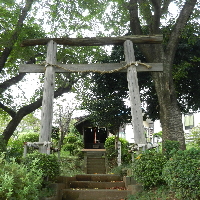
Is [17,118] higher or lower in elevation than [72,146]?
higher

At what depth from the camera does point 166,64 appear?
29.0 ft

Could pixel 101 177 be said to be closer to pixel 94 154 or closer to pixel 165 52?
pixel 165 52

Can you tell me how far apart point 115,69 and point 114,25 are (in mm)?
4490

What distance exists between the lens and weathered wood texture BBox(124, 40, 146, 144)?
643 cm

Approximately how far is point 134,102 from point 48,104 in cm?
249

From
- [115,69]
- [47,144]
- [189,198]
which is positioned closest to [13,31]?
→ [115,69]

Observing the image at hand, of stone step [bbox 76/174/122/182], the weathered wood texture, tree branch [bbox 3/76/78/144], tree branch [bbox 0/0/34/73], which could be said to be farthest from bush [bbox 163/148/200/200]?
tree branch [bbox 3/76/78/144]

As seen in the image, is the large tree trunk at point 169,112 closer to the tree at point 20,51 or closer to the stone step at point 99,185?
the stone step at point 99,185

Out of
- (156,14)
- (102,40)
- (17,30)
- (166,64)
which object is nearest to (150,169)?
(102,40)

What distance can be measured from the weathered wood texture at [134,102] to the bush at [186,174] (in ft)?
6.40

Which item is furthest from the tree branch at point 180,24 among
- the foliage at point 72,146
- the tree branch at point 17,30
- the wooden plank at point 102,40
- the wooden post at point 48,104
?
the foliage at point 72,146

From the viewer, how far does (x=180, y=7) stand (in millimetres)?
9766

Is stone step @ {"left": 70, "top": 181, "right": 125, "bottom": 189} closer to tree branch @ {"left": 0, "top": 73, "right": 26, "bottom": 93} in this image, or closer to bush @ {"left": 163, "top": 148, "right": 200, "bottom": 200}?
bush @ {"left": 163, "top": 148, "right": 200, "bottom": 200}

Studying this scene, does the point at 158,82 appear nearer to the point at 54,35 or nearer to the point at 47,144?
the point at 47,144
